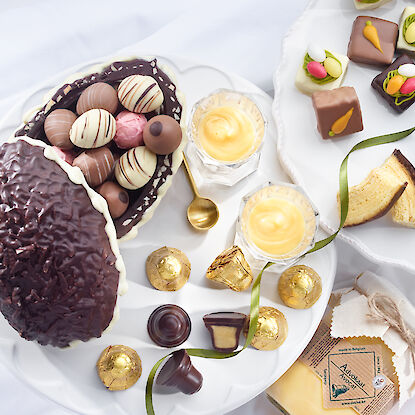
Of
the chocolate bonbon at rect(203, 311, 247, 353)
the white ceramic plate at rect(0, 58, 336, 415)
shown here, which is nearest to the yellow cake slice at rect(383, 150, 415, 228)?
the white ceramic plate at rect(0, 58, 336, 415)

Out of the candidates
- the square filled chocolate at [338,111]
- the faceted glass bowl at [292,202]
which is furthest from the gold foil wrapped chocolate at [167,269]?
the square filled chocolate at [338,111]

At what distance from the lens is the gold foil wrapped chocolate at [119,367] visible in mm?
1060

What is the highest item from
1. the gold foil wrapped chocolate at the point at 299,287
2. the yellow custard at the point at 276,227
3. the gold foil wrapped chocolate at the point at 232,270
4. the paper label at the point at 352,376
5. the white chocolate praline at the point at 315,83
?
the white chocolate praline at the point at 315,83

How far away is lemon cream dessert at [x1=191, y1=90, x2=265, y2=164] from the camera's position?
114 centimetres

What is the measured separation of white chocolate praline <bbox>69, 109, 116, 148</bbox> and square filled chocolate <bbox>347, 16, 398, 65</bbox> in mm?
540

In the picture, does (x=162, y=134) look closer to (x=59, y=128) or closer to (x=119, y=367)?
(x=59, y=128)

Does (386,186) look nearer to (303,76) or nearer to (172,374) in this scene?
(303,76)

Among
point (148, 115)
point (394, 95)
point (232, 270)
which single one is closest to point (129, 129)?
point (148, 115)

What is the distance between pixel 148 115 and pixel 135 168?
0.12m

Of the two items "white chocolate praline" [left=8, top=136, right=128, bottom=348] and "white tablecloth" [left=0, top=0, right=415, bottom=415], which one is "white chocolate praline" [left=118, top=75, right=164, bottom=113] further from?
"white tablecloth" [left=0, top=0, right=415, bottom=415]

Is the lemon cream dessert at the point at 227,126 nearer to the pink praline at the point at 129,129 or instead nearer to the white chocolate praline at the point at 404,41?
the pink praline at the point at 129,129

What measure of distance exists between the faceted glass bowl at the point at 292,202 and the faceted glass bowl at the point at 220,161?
2.7 inches

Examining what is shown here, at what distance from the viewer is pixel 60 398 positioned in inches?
42.6

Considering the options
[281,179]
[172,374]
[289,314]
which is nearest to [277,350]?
[289,314]
